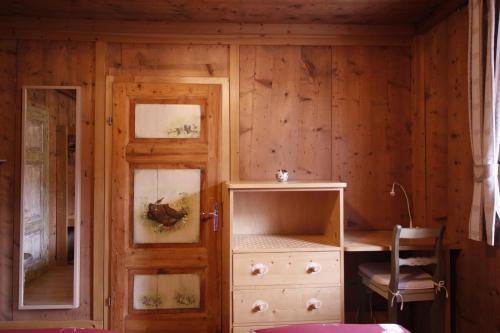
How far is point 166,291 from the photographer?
2.68 metres

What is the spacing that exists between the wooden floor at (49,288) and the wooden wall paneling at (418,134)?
8.93 feet

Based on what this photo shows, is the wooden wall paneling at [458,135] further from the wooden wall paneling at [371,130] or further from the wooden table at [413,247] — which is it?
the wooden wall paneling at [371,130]

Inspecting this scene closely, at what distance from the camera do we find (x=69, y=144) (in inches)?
105

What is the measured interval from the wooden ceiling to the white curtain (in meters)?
0.61

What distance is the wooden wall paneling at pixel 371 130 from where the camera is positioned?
286 cm

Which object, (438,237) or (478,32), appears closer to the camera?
(478,32)

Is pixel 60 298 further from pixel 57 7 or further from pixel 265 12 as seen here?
pixel 265 12

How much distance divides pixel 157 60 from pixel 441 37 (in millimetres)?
2126

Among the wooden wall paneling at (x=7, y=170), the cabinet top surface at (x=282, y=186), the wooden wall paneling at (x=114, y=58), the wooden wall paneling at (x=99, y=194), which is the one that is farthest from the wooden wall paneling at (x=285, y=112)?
the wooden wall paneling at (x=7, y=170)

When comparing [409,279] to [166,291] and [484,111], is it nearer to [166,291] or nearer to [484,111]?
[484,111]

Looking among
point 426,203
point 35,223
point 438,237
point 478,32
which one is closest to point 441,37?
point 478,32

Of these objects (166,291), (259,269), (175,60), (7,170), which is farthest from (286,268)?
(7,170)

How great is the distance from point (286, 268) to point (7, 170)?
2189mm

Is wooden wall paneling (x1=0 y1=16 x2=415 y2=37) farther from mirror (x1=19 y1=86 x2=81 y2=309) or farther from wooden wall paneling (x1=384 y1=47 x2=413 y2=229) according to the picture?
mirror (x1=19 y1=86 x2=81 y2=309)
